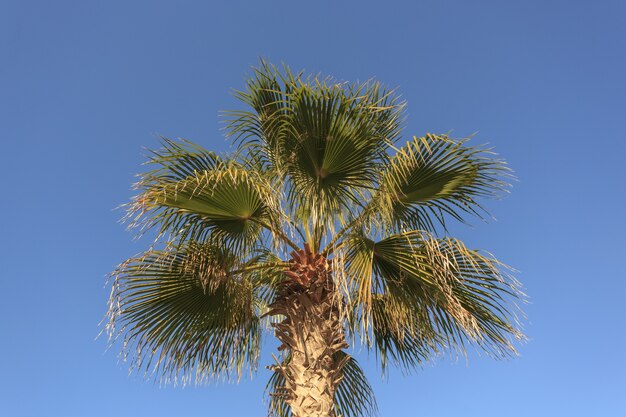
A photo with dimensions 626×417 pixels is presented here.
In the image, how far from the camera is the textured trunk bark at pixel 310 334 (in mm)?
5535

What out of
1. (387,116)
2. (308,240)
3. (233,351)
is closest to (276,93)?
(387,116)

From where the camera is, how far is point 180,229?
593cm

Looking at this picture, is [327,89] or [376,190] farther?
[376,190]

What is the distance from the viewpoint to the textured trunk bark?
5535mm

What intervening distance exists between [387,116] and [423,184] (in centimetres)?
89

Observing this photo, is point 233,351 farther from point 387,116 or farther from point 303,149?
point 387,116

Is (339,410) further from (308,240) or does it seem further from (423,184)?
(423,184)

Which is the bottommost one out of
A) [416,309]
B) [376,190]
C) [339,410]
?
[339,410]

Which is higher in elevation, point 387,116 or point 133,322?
point 387,116

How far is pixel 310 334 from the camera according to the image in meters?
5.80

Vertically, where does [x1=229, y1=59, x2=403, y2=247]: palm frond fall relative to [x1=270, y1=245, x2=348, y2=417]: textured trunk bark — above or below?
above

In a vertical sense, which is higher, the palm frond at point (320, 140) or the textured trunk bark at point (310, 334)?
the palm frond at point (320, 140)

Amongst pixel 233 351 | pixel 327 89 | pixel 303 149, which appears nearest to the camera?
pixel 327 89

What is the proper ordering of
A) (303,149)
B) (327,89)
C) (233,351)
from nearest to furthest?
(327,89) → (303,149) → (233,351)
